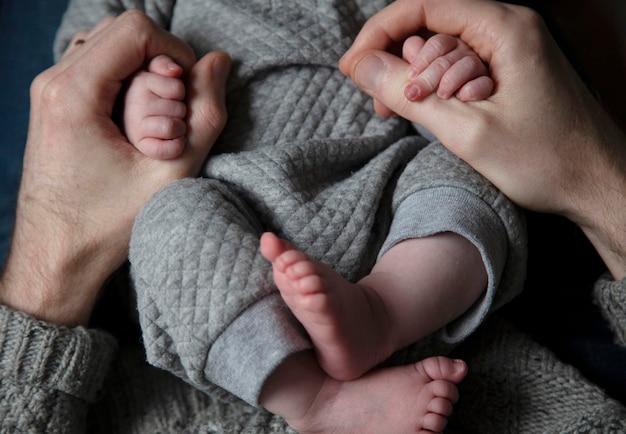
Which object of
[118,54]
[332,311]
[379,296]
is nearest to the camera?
[332,311]

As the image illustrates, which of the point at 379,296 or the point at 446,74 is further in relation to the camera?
the point at 446,74

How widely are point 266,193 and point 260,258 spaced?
151mm

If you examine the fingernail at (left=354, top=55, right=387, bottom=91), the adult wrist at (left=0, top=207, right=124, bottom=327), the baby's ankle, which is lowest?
the adult wrist at (left=0, top=207, right=124, bottom=327)

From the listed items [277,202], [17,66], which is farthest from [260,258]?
[17,66]

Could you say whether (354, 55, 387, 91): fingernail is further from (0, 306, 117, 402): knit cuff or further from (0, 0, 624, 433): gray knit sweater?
(0, 306, 117, 402): knit cuff

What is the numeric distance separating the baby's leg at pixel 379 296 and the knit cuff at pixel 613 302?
0.98 feet

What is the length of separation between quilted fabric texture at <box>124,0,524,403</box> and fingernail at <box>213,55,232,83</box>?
3 centimetres

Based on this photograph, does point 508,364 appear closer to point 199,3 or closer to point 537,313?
point 537,313

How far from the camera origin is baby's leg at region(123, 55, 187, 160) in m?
1.06

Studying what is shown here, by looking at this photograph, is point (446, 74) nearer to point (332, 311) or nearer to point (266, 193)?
point (266, 193)

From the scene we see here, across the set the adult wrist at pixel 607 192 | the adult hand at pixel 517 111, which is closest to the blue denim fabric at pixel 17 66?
the adult hand at pixel 517 111

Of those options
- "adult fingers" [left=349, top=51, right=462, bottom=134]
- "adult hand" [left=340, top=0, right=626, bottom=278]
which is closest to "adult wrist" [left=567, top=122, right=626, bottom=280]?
"adult hand" [left=340, top=0, right=626, bottom=278]

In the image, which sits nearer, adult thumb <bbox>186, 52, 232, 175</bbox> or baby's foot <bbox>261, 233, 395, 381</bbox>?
baby's foot <bbox>261, 233, 395, 381</bbox>

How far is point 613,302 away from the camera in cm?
115
